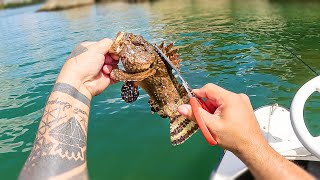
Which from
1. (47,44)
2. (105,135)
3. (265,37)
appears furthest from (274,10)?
(105,135)

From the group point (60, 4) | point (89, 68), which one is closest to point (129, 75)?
point (89, 68)

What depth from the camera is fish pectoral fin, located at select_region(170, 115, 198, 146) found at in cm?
445

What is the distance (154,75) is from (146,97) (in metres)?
5.79

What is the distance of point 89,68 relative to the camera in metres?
3.67

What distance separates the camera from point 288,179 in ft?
8.80

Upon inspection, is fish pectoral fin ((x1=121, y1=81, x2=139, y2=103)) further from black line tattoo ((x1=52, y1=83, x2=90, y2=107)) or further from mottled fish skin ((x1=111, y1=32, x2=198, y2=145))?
black line tattoo ((x1=52, y1=83, x2=90, y2=107))

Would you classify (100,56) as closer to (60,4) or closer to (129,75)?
(129,75)

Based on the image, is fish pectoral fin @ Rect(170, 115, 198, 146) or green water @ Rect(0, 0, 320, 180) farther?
green water @ Rect(0, 0, 320, 180)

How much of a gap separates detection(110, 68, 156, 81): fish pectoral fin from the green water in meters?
2.79

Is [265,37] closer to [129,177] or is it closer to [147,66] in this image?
[129,177]

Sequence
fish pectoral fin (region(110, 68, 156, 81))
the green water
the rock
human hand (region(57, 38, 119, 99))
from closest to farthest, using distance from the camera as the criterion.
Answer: human hand (region(57, 38, 119, 99)) < fish pectoral fin (region(110, 68, 156, 81)) < the green water < the rock

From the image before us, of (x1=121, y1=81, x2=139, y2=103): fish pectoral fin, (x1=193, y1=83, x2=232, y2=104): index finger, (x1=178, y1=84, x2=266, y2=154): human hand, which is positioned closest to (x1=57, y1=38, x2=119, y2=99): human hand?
(x1=121, y1=81, x2=139, y2=103): fish pectoral fin

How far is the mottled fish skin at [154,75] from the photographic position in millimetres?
4004

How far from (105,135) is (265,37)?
13.7 metres
